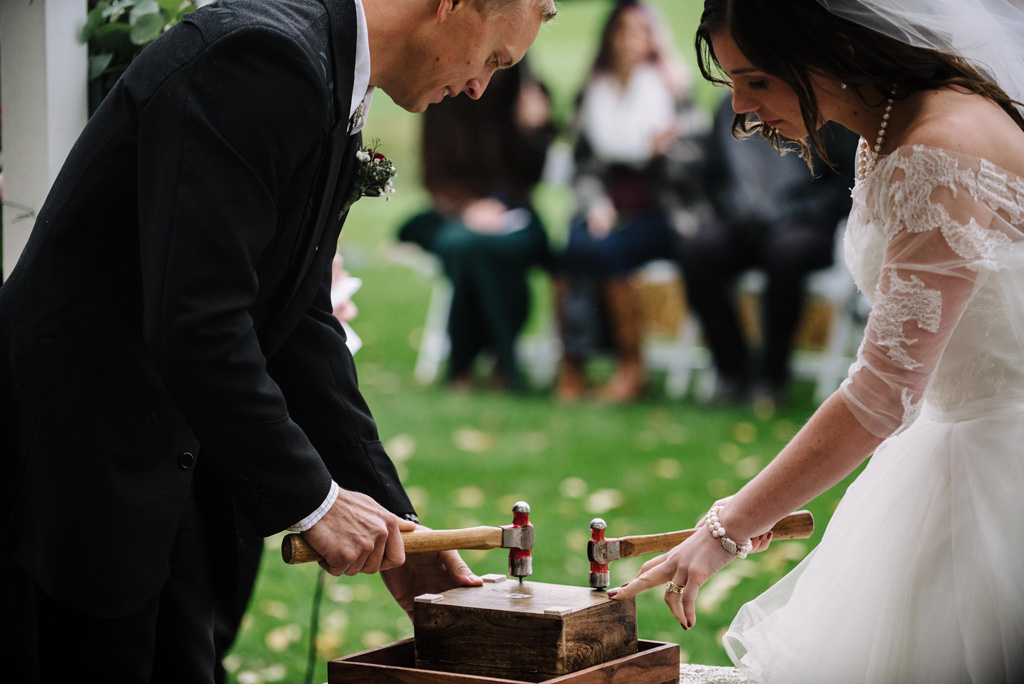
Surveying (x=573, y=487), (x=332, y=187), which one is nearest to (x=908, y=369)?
(x=332, y=187)

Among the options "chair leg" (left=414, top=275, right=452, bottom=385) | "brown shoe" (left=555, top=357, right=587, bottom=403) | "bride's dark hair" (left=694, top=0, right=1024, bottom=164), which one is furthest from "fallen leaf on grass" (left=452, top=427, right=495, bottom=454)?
A: "bride's dark hair" (left=694, top=0, right=1024, bottom=164)

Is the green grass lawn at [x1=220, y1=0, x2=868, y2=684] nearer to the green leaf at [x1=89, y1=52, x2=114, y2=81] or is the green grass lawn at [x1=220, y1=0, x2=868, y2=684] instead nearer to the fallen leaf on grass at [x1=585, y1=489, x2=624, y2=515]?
the fallen leaf on grass at [x1=585, y1=489, x2=624, y2=515]

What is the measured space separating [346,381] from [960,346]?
1173 mm

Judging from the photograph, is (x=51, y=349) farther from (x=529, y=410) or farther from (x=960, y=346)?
(x=529, y=410)

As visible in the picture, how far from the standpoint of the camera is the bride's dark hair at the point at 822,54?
6.82 feet

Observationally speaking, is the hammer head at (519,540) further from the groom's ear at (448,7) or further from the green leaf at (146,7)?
the green leaf at (146,7)

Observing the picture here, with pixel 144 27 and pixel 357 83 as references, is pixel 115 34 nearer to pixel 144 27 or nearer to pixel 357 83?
pixel 144 27

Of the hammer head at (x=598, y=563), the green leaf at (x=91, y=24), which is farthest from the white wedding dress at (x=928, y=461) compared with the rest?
the green leaf at (x=91, y=24)

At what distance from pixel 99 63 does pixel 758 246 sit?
523 cm

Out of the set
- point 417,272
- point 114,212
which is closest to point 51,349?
point 114,212

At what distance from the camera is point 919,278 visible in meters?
1.97

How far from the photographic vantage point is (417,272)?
1232 centimetres

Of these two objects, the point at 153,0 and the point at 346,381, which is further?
the point at 153,0

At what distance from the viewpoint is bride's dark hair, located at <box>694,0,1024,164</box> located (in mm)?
2080
